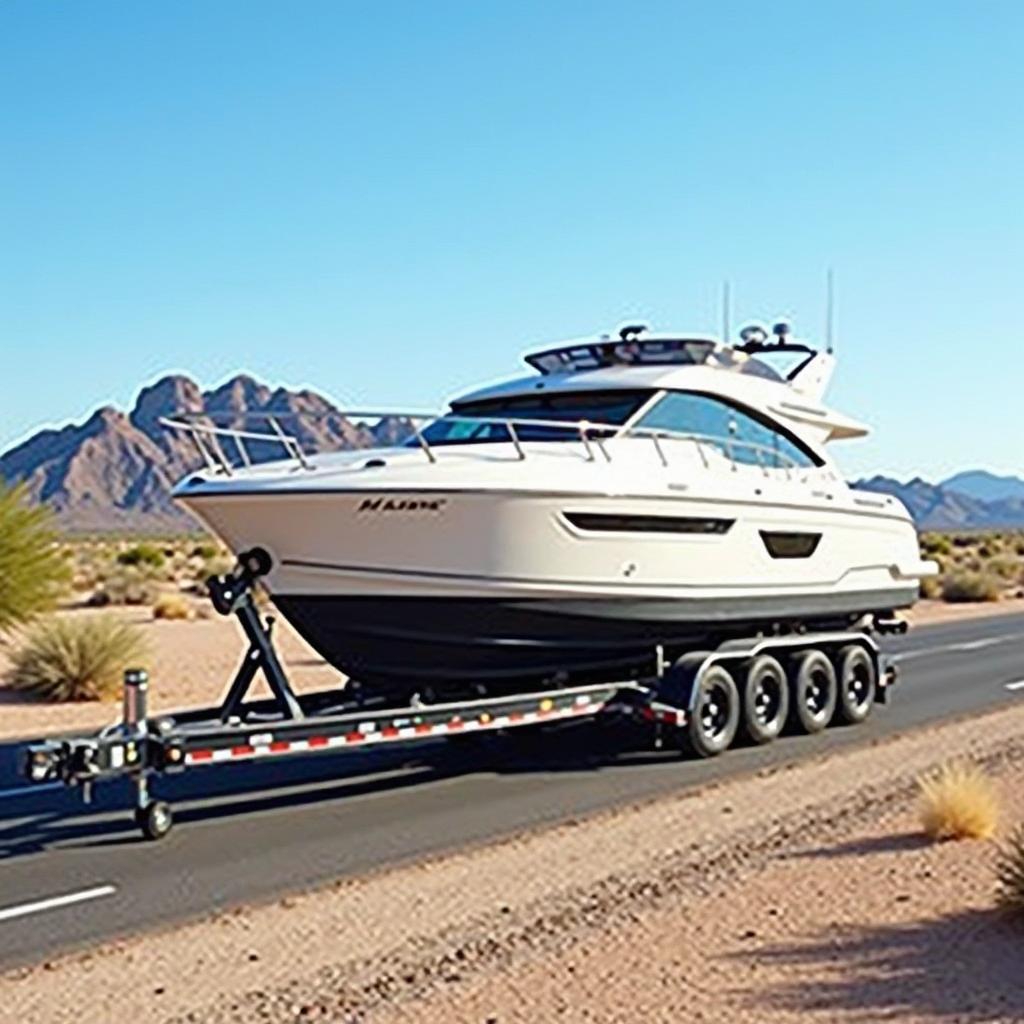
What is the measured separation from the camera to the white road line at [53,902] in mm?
9023

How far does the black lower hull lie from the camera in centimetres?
1233

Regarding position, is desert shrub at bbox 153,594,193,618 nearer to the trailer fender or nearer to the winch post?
the trailer fender

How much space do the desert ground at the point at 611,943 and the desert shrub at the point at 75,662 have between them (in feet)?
34.6

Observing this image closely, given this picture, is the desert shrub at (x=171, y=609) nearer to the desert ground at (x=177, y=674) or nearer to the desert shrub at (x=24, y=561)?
the desert ground at (x=177, y=674)

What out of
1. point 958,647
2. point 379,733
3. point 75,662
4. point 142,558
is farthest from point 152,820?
point 142,558

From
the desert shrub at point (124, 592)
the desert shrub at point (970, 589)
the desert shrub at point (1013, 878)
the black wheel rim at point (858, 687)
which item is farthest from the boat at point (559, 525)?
the desert shrub at point (970, 589)

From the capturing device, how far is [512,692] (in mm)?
13344

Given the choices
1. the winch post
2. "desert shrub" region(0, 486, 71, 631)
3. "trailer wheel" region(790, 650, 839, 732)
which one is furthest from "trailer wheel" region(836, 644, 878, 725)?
"desert shrub" region(0, 486, 71, 631)

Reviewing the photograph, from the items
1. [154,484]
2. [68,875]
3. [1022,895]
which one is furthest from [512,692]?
[154,484]

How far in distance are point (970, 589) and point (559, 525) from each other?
3431cm

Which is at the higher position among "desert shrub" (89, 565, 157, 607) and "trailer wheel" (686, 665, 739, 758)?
"desert shrub" (89, 565, 157, 607)

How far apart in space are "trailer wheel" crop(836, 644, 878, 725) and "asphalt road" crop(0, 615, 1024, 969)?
206 millimetres

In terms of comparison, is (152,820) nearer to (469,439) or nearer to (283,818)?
(283,818)

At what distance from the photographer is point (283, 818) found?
1184 cm
